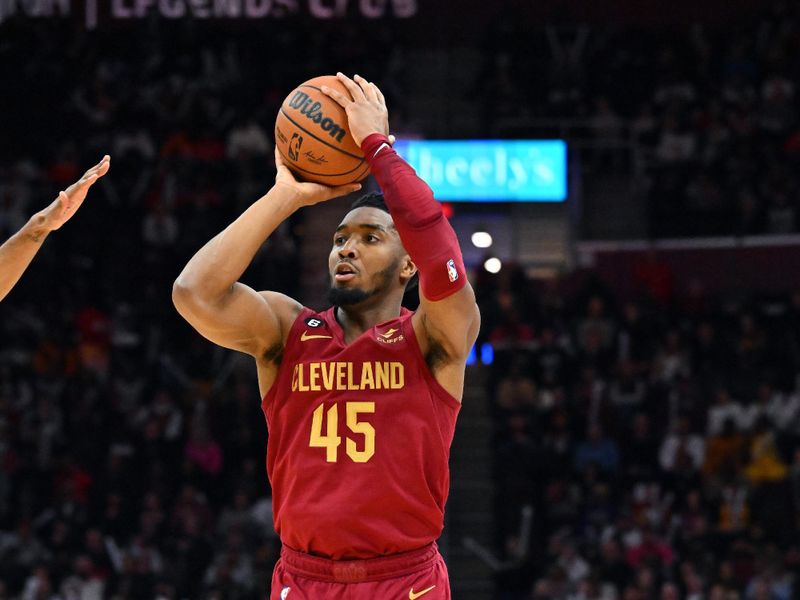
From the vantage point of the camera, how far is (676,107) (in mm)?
17750

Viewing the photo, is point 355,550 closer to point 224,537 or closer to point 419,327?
point 419,327

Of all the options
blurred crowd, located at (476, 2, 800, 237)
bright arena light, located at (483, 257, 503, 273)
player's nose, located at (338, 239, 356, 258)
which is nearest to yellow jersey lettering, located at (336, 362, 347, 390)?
player's nose, located at (338, 239, 356, 258)

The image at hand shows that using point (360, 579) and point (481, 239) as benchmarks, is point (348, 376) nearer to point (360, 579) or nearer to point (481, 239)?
point (360, 579)

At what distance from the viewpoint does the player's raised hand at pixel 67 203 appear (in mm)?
5012

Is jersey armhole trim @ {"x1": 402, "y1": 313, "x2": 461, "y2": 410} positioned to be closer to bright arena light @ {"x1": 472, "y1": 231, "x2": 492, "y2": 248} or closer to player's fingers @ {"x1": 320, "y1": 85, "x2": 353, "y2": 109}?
player's fingers @ {"x1": 320, "y1": 85, "x2": 353, "y2": 109}

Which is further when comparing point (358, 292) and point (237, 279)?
point (358, 292)

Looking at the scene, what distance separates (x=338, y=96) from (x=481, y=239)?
1163 centimetres

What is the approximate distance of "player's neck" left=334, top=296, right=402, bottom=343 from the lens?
4891 millimetres

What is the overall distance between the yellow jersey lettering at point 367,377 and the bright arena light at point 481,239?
11.6 metres

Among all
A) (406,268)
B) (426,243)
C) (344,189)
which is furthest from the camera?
(406,268)

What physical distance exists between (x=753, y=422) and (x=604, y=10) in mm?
7991

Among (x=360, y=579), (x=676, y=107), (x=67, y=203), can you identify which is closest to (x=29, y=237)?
(x=67, y=203)

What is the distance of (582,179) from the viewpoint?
1795 cm

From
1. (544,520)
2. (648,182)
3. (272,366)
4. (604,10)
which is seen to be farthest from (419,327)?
(604,10)
